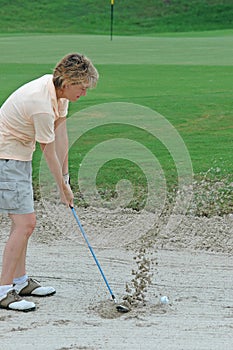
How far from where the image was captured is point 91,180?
9398 millimetres

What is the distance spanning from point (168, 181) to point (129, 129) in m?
3.00

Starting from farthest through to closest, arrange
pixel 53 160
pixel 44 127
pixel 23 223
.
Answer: pixel 23 223 → pixel 53 160 → pixel 44 127

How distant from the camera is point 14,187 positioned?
19.0 ft

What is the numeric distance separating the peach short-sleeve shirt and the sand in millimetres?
1148

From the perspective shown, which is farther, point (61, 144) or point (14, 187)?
point (61, 144)

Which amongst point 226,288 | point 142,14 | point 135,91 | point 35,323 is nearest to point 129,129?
point 135,91

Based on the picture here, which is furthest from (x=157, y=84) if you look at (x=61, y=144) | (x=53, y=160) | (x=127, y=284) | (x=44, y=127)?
(x=44, y=127)

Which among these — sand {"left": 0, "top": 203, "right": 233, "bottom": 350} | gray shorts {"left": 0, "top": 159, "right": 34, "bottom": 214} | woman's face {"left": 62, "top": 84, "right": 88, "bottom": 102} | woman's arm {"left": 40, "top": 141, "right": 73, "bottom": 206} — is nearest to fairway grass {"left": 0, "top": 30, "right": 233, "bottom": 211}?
sand {"left": 0, "top": 203, "right": 233, "bottom": 350}

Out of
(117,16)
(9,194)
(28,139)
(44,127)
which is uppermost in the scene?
(44,127)

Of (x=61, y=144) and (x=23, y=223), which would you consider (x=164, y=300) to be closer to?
(x=23, y=223)

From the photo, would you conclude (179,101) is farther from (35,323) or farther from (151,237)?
(35,323)

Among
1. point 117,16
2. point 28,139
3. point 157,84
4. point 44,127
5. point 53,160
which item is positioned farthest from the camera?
point 117,16

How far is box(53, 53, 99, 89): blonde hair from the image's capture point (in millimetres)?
5516

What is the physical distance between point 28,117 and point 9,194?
570mm
